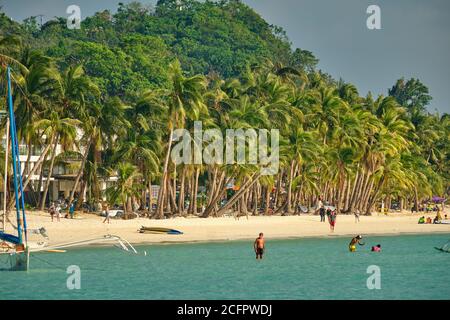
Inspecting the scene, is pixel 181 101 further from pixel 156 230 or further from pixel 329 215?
pixel 329 215

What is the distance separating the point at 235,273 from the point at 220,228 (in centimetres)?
1947

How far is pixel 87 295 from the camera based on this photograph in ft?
135

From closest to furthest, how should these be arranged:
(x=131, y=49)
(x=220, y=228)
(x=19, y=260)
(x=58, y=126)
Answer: (x=19, y=260) < (x=58, y=126) < (x=220, y=228) < (x=131, y=49)

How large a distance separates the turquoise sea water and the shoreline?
4.39ft

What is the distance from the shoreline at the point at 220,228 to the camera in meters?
60.1

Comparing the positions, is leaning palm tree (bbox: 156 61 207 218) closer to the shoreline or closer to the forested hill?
the shoreline

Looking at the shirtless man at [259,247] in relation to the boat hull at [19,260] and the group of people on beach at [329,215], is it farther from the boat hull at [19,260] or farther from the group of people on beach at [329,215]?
the group of people on beach at [329,215]

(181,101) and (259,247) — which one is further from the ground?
(181,101)

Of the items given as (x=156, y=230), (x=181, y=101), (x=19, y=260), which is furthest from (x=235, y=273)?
(x=181, y=101)

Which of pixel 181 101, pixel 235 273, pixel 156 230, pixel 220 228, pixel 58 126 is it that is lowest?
pixel 235 273

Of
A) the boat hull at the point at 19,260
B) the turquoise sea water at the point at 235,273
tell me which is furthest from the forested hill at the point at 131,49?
the boat hull at the point at 19,260

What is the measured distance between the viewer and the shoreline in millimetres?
60062

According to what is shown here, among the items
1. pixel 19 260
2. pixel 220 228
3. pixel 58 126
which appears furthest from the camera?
pixel 220 228

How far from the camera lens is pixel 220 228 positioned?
2662 inches
